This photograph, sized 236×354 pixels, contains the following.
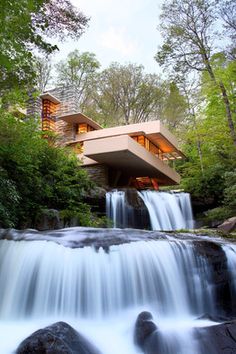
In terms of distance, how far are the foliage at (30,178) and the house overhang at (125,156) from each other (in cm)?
260

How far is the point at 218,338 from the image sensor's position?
15.3 feet

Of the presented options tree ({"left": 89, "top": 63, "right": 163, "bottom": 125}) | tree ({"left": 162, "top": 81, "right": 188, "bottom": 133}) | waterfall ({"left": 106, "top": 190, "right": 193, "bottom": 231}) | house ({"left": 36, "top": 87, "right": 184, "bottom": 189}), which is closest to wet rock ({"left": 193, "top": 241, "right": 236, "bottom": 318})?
waterfall ({"left": 106, "top": 190, "right": 193, "bottom": 231})

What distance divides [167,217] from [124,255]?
10.7 metres

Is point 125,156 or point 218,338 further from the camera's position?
point 125,156

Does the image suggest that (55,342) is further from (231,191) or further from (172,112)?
(172,112)

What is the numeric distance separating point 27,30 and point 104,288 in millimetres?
4779

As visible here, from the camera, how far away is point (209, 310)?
20.6ft

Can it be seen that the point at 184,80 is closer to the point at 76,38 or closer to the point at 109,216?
the point at 109,216

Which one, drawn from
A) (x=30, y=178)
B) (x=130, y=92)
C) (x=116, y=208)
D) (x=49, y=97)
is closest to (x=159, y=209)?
(x=116, y=208)

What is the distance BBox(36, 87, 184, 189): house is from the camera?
17453 millimetres

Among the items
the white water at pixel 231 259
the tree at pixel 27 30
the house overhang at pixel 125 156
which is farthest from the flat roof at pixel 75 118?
the white water at pixel 231 259

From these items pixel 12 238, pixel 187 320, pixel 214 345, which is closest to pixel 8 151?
pixel 12 238

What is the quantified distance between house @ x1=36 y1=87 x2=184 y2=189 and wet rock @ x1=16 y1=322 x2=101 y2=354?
41.2ft

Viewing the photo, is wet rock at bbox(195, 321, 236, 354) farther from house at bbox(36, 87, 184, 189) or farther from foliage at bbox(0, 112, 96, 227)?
house at bbox(36, 87, 184, 189)
